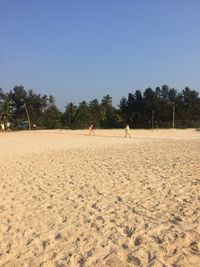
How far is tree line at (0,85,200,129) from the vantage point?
70.8 metres

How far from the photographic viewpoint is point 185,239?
6582 millimetres

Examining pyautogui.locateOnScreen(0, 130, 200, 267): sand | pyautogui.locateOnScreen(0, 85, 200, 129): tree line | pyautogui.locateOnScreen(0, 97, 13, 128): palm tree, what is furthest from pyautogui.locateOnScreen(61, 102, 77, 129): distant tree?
pyautogui.locateOnScreen(0, 130, 200, 267): sand

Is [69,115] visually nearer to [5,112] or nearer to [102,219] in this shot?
[5,112]

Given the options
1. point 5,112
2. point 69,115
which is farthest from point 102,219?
point 69,115

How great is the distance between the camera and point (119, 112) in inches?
3199

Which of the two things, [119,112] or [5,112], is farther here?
[119,112]

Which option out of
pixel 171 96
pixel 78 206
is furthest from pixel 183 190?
pixel 171 96

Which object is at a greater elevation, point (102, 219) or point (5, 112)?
point (5, 112)

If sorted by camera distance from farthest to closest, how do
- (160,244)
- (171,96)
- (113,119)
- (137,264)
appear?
(113,119)
(171,96)
(160,244)
(137,264)

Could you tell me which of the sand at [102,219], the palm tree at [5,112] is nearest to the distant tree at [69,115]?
the palm tree at [5,112]

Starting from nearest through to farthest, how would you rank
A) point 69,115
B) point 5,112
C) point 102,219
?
1. point 102,219
2. point 5,112
3. point 69,115

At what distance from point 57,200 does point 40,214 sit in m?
1.30

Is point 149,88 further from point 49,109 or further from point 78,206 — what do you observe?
point 78,206

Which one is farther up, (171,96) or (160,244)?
(171,96)
